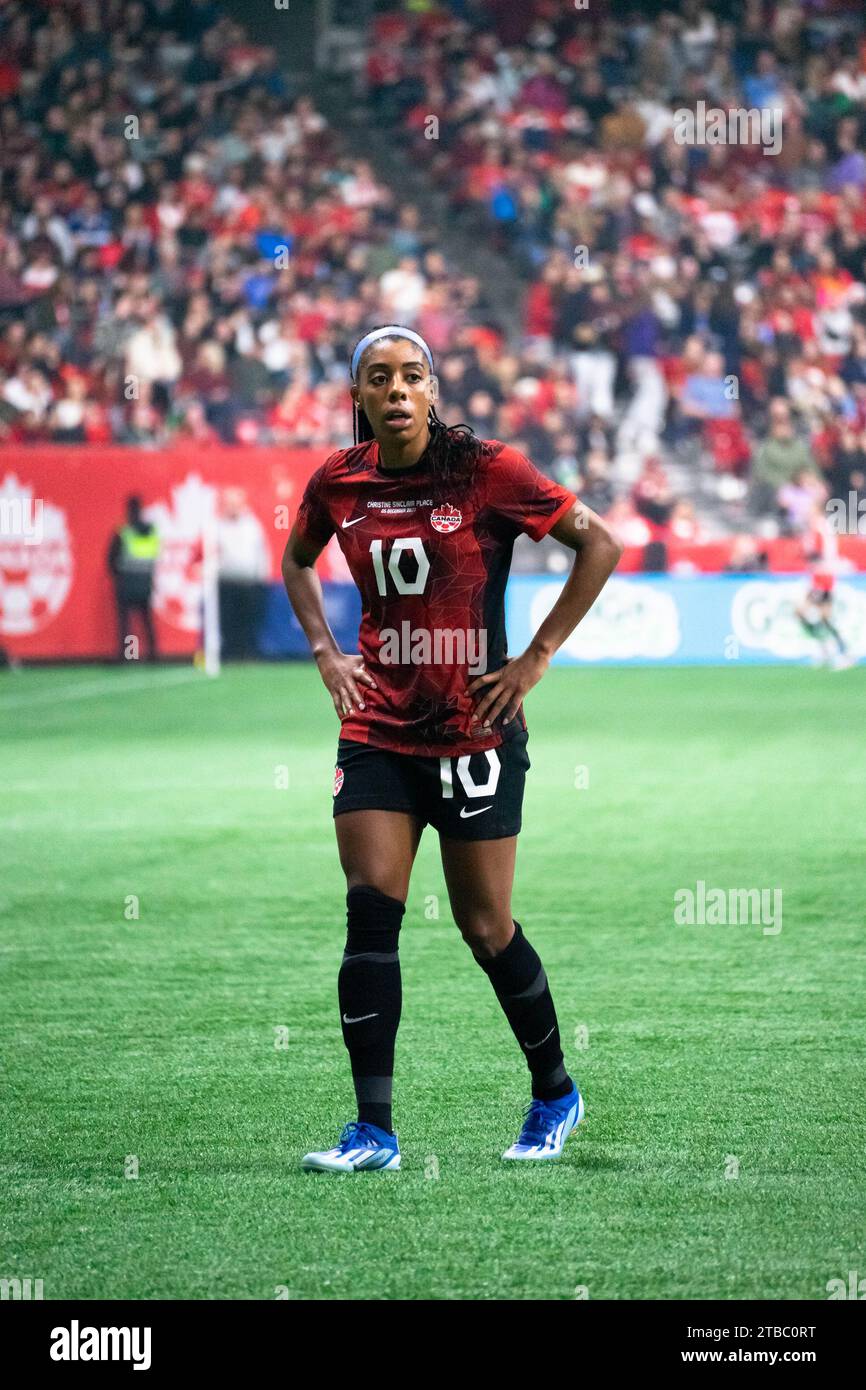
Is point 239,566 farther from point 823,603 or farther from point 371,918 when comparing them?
point 371,918

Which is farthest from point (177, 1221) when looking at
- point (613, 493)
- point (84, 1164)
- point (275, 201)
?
point (275, 201)

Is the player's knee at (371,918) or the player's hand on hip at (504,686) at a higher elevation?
the player's hand on hip at (504,686)

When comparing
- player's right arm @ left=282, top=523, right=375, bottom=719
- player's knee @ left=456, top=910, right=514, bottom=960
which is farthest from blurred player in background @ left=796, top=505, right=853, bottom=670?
player's knee @ left=456, top=910, right=514, bottom=960

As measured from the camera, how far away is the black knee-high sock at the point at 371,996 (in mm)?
4777

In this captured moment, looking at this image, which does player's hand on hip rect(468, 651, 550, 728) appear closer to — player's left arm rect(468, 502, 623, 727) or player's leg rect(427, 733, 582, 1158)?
player's left arm rect(468, 502, 623, 727)

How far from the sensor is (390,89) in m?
28.7

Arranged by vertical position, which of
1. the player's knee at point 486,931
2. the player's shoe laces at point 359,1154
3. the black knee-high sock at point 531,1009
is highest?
the player's knee at point 486,931

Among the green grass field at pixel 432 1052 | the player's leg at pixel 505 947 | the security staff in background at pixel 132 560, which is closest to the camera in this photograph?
the green grass field at pixel 432 1052

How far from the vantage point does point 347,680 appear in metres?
4.89

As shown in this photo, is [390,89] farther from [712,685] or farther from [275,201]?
[712,685]

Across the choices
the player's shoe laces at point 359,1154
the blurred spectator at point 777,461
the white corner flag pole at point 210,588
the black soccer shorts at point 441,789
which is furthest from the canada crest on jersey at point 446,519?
the blurred spectator at point 777,461

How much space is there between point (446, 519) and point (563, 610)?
0.36 meters

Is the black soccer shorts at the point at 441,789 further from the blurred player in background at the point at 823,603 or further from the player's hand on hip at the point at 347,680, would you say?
the blurred player in background at the point at 823,603
